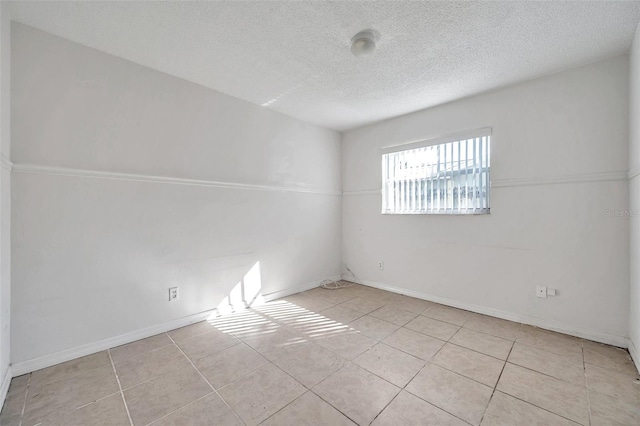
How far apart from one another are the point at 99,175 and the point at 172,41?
4.13ft

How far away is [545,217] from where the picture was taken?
101 inches

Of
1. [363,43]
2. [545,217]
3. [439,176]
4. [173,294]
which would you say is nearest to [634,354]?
[545,217]

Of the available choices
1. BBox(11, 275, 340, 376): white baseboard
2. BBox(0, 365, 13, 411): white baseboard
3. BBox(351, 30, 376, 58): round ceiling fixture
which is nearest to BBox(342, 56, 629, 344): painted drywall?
BBox(351, 30, 376, 58): round ceiling fixture

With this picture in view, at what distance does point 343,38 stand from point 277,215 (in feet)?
7.15

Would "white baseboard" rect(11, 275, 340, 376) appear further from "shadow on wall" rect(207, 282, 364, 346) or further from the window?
the window

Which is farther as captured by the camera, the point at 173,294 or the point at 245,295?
the point at 245,295

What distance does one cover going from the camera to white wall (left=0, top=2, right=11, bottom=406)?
1613 millimetres

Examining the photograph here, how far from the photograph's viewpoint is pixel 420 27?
1.90 meters

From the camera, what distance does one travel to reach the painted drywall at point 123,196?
1.91 meters

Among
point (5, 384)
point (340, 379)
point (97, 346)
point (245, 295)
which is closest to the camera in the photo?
point (5, 384)

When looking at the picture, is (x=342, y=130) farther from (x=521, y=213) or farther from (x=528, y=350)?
(x=528, y=350)

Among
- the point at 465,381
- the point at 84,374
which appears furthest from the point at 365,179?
the point at 84,374

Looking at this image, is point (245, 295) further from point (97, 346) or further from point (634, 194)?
point (634, 194)

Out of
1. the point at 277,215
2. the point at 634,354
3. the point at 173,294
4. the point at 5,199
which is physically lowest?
the point at 634,354
